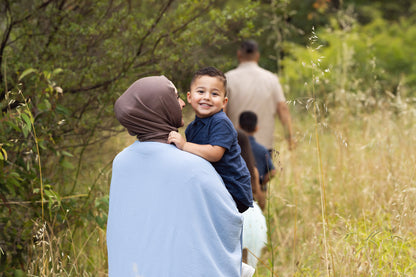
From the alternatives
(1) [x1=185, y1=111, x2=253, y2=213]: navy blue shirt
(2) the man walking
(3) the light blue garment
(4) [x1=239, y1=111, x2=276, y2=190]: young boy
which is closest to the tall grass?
(4) [x1=239, y1=111, x2=276, y2=190]: young boy

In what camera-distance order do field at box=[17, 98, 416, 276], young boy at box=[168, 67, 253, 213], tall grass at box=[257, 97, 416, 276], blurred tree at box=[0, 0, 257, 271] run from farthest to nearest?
blurred tree at box=[0, 0, 257, 271] → tall grass at box=[257, 97, 416, 276] → field at box=[17, 98, 416, 276] → young boy at box=[168, 67, 253, 213]

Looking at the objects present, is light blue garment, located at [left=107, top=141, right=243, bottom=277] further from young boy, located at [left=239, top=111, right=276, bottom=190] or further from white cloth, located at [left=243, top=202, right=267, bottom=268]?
young boy, located at [left=239, top=111, right=276, bottom=190]

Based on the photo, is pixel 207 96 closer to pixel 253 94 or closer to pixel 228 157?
pixel 228 157

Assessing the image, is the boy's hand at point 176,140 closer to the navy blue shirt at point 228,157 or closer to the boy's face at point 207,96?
the navy blue shirt at point 228,157

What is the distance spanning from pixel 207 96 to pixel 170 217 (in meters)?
0.64

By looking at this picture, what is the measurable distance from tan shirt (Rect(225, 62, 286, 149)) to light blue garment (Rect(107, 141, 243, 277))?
11.7 ft

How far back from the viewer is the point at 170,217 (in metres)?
2.10

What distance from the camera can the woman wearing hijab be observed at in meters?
2.10

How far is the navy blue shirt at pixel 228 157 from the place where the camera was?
2337mm

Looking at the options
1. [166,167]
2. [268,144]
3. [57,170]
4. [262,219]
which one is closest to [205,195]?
[166,167]

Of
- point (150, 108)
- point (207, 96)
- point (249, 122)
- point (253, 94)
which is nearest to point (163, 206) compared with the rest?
point (150, 108)

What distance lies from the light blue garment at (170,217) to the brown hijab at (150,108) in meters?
0.06

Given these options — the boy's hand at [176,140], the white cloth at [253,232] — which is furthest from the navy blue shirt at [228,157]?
the white cloth at [253,232]

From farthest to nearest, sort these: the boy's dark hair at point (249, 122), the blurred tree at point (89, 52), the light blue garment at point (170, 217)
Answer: the boy's dark hair at point (249, 122) → the blurred tree at point (89, 52) → the light blue garment at point (170, 217)
